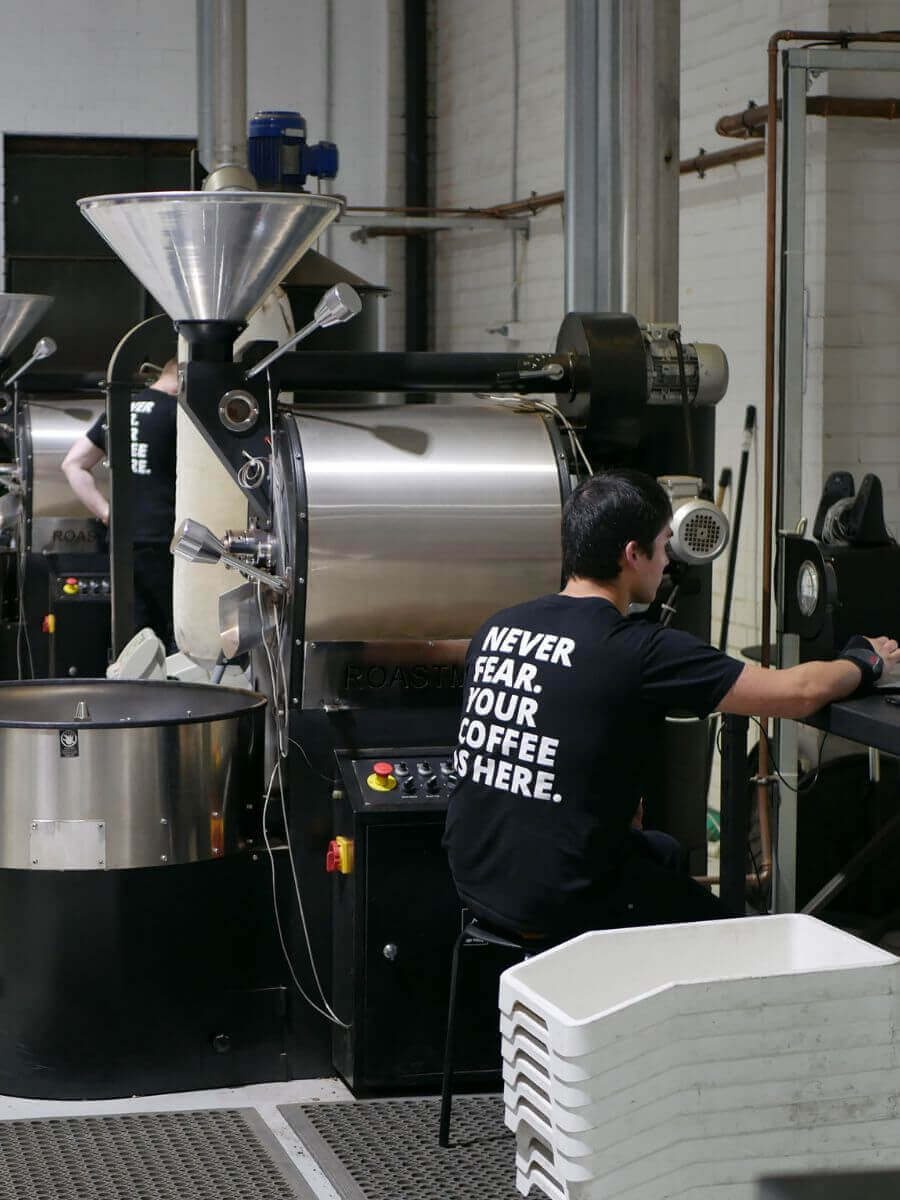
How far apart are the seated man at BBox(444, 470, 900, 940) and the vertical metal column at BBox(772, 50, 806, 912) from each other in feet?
2.27

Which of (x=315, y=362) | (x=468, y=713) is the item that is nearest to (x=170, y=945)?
(x=468, y=713)

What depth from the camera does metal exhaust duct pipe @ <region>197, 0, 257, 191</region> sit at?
639 cm

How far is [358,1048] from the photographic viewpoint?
2.93 m

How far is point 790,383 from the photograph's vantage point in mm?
3271

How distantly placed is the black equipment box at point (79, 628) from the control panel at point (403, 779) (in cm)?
260

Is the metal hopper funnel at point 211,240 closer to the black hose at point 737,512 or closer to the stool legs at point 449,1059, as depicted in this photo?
the stool legs at point 449,1059

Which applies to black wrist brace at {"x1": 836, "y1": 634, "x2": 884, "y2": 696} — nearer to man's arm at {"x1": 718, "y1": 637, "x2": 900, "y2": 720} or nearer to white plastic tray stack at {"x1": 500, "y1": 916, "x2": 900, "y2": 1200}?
man's arm at {"x1": 718, "y1": 637, "x2": 900, "y2": 720}

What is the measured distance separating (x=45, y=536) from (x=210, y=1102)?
3219mm

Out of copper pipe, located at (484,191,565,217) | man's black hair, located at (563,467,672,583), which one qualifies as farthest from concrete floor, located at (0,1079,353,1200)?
copper pipe, located at (484,191,565,217)

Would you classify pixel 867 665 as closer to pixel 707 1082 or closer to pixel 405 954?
pixel 707 1082

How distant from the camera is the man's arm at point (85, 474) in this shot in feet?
18.1

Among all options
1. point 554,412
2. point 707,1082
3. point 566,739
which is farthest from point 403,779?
point 707,1082

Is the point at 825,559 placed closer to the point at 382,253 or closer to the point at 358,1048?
the point at 358,1048

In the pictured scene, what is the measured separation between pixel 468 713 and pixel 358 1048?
2.46 feet
